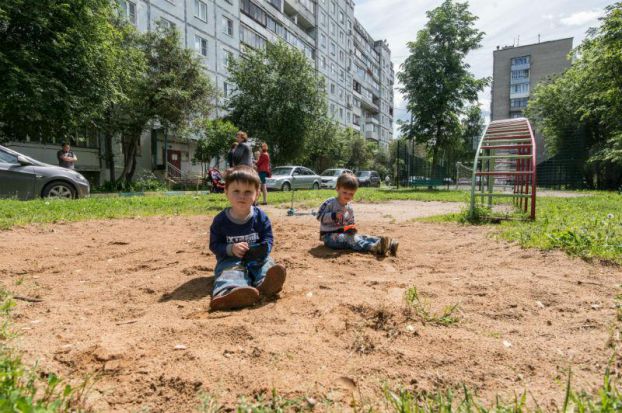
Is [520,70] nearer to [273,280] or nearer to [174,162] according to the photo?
[174,162]

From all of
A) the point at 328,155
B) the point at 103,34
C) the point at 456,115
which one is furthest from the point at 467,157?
the point at 103,34

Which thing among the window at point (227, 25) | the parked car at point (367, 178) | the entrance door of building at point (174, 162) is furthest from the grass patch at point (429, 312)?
the window at point (227, 25)

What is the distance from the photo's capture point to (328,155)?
128ft

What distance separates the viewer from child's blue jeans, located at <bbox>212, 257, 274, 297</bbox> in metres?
2.54

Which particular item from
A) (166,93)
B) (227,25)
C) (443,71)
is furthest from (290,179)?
(227,25)

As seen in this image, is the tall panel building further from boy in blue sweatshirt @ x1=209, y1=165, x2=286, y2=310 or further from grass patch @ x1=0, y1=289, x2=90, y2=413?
grass patch @ x1=0, y1=289, x2=90, y2=413

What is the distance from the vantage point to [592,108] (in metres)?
23.5

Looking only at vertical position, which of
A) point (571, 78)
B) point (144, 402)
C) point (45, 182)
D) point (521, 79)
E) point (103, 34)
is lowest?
point (144, 402)

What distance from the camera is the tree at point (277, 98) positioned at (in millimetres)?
25500

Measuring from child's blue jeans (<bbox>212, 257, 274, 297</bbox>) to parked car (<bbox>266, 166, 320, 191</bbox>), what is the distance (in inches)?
642

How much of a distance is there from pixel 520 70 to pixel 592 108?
42.4m

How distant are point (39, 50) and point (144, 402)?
16.6 meters

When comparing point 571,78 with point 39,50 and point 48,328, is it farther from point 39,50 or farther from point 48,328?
point 48,328

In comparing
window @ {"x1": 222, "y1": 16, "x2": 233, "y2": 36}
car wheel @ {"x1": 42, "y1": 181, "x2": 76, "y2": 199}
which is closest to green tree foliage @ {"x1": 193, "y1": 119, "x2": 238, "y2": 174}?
window @ {"x1": 222, "y1": 16, "x2": 233, "y2": 36}
